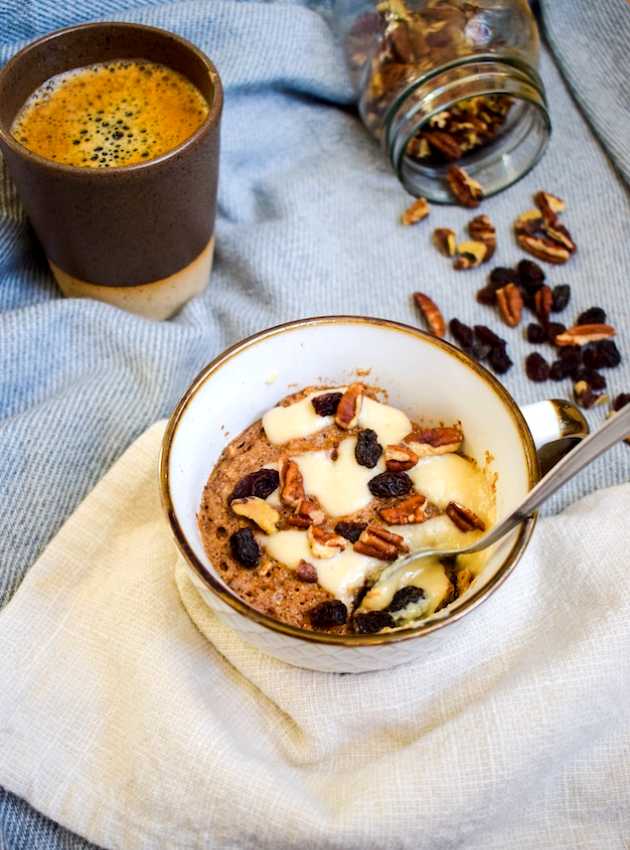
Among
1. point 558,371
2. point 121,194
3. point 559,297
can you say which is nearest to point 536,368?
point 558,371

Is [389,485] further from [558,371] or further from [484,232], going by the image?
[484,232]

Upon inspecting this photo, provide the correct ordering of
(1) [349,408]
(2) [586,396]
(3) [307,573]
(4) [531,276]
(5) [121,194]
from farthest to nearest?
(4) [531,276]
(2) [586,396]
(5) [121,194]
(1) [349,408]
(3) [307,573]

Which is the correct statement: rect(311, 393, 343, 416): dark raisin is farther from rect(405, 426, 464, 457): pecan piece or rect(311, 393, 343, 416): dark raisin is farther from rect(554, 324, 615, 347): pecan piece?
rect(554, 324, 615, 347): pecan piece

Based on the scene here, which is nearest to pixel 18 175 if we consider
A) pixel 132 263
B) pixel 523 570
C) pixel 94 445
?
pixel 132 263

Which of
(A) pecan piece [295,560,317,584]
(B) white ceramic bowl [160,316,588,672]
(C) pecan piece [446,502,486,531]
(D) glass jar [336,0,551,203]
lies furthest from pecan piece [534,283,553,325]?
(A) pecan piece [295,560,317,584]

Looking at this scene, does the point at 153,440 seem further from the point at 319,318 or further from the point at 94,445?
the point at 319,318
